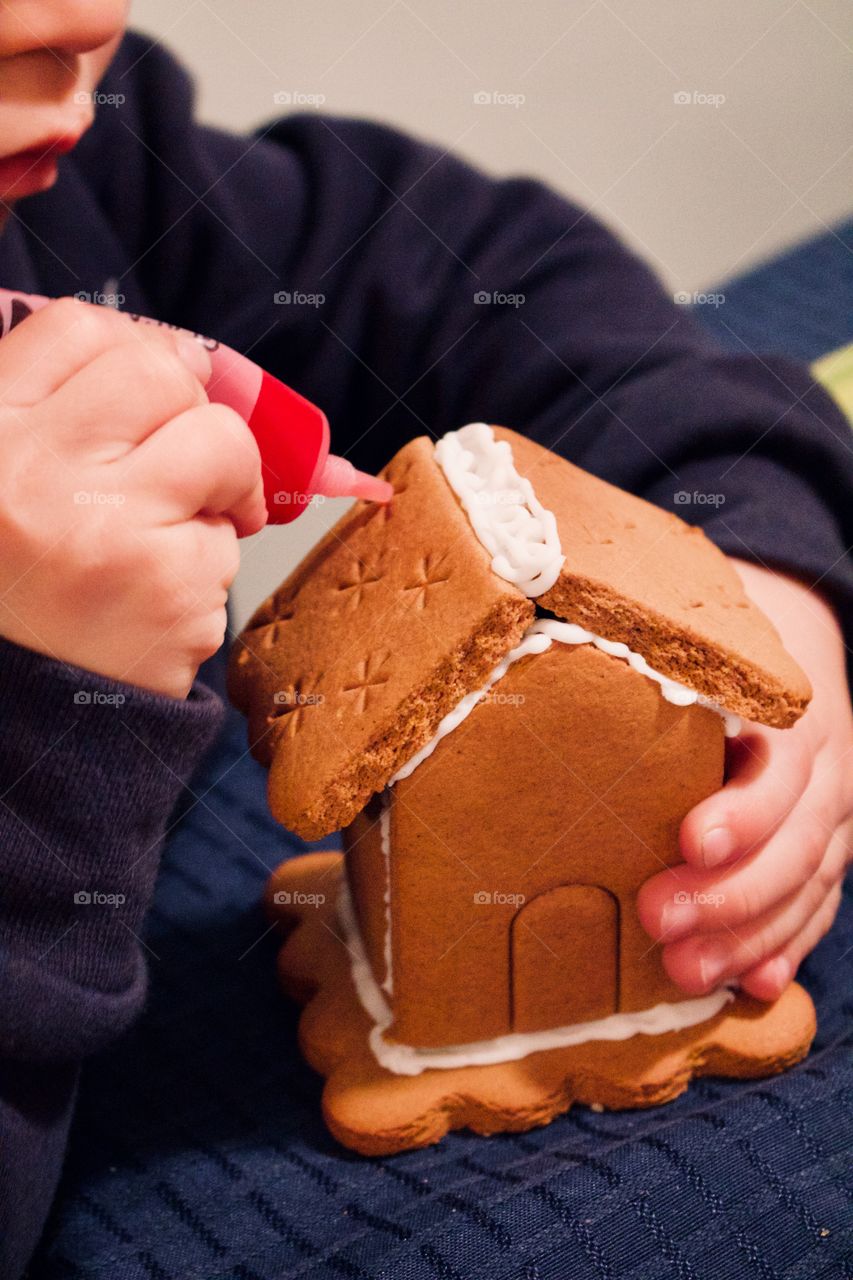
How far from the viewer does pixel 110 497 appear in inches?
19.6

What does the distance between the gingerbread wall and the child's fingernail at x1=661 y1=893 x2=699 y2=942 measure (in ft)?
0.08

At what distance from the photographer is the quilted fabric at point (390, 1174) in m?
0.51

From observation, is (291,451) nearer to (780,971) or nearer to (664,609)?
(664,609)

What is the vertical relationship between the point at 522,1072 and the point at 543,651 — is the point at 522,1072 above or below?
below

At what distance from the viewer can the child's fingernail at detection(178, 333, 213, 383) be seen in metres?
0.58

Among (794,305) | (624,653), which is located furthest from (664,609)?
(794,305)

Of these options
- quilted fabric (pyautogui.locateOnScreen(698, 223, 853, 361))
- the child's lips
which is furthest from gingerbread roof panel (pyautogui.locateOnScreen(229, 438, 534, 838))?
quilted fabric (pyautogui.locateOnScreen(698, 223, 853, 361))

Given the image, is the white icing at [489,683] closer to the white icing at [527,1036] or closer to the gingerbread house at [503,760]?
the gingerbread house at [503,760]

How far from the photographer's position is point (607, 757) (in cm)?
57

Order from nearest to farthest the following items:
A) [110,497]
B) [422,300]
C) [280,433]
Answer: [110,497]
[280,433]
[422,300]

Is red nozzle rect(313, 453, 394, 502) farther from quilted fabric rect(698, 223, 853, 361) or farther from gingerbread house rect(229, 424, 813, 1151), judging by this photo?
quilted fabric rect(698, 223, 853, 361)

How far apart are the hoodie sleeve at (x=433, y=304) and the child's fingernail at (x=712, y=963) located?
1.11 ft

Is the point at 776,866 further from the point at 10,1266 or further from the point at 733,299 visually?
the point at 733,299

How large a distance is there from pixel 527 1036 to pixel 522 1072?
0.02 m
